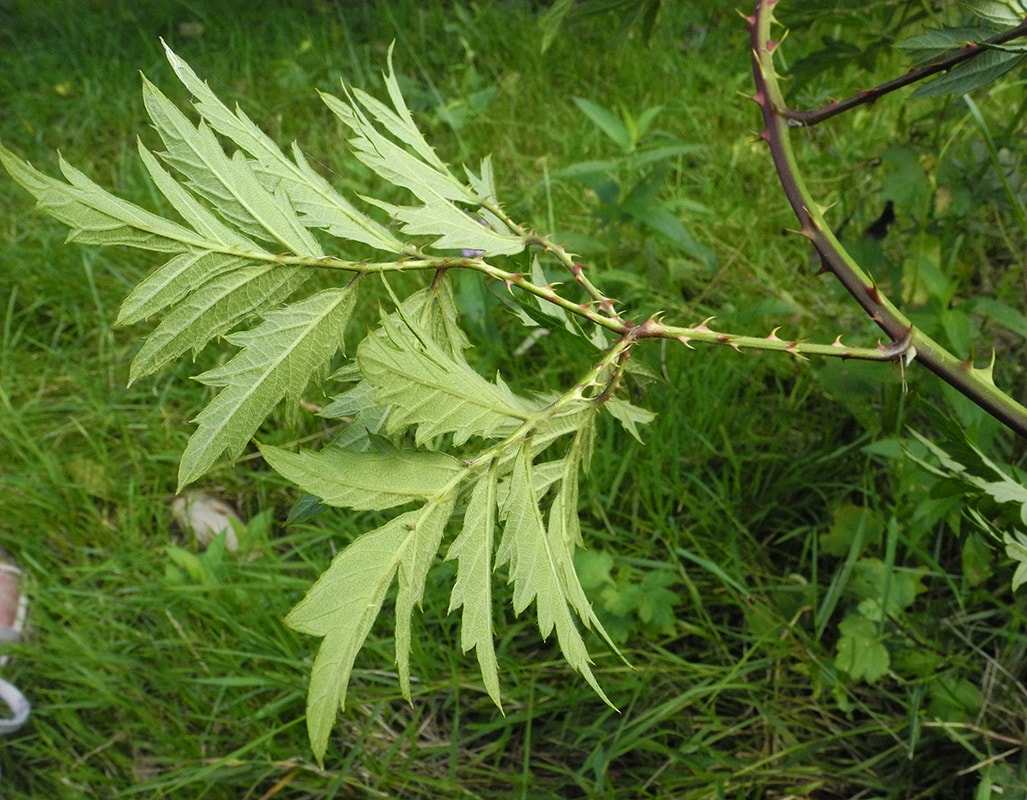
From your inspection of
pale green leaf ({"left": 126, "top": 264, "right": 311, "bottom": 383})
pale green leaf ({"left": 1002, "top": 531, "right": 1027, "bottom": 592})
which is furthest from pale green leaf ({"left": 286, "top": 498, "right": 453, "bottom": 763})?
pale green leaf ({"left": 1002, "top": 531, "right": 1027, "bottom": 592})

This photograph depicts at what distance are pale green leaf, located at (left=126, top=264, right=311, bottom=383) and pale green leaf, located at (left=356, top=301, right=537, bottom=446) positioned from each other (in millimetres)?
75

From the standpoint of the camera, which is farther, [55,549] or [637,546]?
[55,549]

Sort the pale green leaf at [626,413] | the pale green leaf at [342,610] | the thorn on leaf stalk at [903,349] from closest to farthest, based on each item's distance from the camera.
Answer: the pale green leaf at [342,610] < the thorn on leaf stalk at [903,349] < the pale green leaf at [626,413]

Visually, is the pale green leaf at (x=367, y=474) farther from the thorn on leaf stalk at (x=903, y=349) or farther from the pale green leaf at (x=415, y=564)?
the thorn on leaf stalk at (x=903, y=349)

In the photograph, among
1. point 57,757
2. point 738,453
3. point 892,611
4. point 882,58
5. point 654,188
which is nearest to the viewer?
point 892,611

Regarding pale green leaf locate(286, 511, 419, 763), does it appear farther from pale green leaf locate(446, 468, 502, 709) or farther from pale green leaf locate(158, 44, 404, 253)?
pale green leaf locate(158, 44, 404, 253)

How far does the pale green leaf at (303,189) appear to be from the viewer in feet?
1.91

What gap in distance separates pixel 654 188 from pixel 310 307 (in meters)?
1.22

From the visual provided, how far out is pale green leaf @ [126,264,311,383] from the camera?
548mm

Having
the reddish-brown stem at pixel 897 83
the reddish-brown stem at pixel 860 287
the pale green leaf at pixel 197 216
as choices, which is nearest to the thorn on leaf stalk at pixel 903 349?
the reddish-brown stem at pixel 860 287

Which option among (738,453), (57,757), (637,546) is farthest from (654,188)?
(57,757)

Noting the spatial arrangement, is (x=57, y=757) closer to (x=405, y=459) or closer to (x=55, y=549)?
(x=55, y=549)

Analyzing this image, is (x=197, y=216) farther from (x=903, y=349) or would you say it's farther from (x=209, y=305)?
(x=903, y=349)

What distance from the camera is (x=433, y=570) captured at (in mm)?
1428
